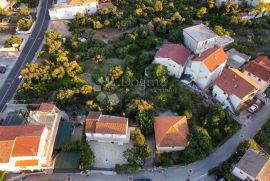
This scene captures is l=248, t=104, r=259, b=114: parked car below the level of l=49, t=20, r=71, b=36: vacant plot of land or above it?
below

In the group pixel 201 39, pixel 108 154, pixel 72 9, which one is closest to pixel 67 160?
pixel 108 154

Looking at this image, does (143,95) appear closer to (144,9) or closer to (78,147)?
(78,147)

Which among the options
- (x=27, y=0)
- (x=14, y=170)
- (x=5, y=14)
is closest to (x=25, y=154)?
(x=14, y=170)

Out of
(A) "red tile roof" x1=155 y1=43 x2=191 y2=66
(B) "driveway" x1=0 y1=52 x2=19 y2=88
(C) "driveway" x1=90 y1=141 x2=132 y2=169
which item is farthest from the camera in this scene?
(B) "driveway" x1=0 y1=52 x2=19 y2=88

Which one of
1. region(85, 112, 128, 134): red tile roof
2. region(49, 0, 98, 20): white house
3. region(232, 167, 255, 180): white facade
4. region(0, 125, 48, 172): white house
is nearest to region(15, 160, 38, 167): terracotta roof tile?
region(0, 125, 48, 172): white house

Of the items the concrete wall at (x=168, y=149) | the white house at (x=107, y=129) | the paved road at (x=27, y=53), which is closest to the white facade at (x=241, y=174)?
the concrete wall at (x=168, y=149)

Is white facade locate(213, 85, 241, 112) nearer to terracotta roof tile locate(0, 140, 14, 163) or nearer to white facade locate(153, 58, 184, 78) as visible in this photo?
white facade locate(153, 58, 184, 78)

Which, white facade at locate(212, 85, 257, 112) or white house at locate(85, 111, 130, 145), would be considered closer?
white house at locate(85, 111, 130, 145)
